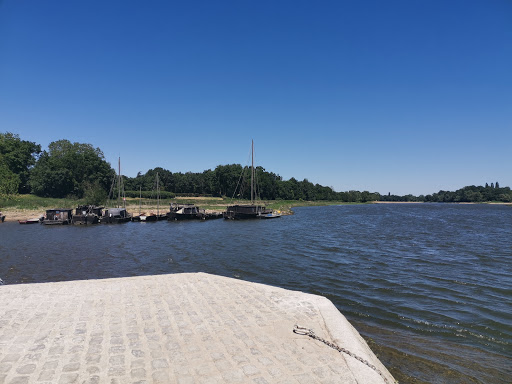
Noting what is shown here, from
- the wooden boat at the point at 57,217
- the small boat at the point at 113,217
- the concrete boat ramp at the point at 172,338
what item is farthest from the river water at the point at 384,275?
the small boat at the point at 113,217

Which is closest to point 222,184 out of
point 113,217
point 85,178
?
point 85,178

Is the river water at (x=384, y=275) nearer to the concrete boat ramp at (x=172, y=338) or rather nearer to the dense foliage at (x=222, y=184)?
the concrete boat ramp at (x=172, y=338)

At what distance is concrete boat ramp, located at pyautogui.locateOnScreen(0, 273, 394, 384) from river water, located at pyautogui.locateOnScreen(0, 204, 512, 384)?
6.87 ft

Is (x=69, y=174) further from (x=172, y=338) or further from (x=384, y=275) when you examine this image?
(x=172, y=338)

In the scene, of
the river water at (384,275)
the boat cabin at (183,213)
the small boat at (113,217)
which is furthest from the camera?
the boat cabin at (183,213)

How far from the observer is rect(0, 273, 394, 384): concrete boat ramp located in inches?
201

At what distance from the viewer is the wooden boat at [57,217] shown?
45.0 meters

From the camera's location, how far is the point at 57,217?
150 feet

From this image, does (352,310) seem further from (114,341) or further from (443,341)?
(114,341)

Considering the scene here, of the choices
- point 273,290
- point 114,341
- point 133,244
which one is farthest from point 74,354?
point 133,244

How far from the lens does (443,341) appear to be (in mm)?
8594

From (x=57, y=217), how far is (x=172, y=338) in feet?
159

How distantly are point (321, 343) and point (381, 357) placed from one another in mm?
2096

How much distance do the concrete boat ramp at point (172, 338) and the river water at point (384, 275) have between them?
2.09 m
